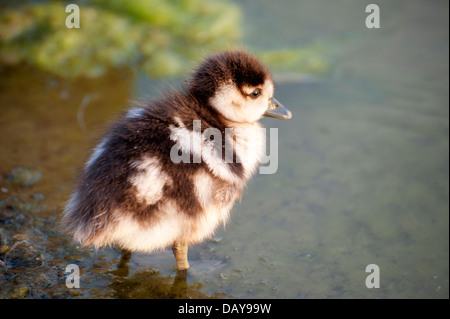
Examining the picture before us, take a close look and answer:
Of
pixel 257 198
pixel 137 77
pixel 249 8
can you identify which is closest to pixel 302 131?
pixel 257 198

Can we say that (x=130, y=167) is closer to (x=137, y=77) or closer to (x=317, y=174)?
(x=317, y=174)

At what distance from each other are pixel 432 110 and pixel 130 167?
2.55 meters

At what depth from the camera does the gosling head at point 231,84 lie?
2.14m

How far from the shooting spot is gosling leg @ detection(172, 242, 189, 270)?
2.21 meters

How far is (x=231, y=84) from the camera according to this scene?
84.6 inches

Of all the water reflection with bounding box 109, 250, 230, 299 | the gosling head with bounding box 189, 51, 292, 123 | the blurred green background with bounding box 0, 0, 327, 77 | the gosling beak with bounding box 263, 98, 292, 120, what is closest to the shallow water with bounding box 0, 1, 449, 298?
the water reflection with bounding box 109, 250, 230, 299

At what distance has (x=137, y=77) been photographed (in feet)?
13.0

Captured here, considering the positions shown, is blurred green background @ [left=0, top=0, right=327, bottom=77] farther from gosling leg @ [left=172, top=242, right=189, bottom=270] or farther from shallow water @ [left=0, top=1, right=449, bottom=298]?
gosling leg @ [left=172, top=242, right=189, bottom=270]

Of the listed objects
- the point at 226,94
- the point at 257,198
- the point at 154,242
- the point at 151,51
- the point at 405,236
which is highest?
the point at 151,51

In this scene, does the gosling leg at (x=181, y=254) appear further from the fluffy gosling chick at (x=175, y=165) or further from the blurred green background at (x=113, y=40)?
the blurred green background at (x=113, y=40)

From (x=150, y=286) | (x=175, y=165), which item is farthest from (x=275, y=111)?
(x=150, y=286)

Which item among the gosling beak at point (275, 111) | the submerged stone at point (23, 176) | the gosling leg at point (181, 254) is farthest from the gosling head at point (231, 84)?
the submerged stone at point (23, 176)

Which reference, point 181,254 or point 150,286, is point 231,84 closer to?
point 181,254
